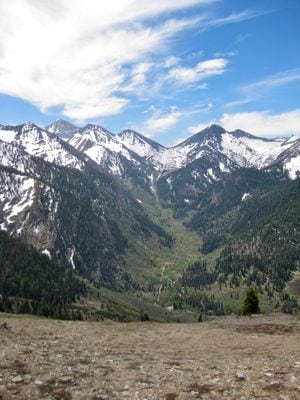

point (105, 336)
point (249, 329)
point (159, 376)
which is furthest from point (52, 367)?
point (249, 329)

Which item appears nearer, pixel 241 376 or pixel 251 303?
pixel 241 376

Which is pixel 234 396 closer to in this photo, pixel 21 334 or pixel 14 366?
pixel 14 366

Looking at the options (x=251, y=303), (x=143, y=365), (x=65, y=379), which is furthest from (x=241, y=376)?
(x=251, y=303)

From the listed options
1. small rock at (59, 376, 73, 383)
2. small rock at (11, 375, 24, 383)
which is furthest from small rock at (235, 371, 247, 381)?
small rock at (11, 375, 24, 383)

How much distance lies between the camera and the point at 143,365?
2828 centimetres

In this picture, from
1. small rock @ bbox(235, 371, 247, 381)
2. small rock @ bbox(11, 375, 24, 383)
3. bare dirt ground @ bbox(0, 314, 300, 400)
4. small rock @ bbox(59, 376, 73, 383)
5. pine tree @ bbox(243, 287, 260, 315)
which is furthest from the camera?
pine tree @ bbox(243, 287, 260, 315)

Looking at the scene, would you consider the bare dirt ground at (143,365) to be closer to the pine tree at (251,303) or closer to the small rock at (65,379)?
the small rock at (65,379)

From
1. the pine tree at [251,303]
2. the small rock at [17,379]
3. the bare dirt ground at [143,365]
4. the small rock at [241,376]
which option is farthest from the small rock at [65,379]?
the pine tree at [251,303]

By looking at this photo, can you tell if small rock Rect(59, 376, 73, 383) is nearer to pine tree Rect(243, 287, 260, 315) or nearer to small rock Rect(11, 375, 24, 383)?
small rock Rect(11, 375, 24, 383)

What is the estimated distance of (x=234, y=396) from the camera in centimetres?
2159

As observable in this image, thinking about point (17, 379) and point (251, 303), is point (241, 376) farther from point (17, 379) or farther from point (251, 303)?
point (251, 303)

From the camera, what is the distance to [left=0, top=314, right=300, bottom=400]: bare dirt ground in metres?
22.2

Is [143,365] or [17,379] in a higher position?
[17,379]

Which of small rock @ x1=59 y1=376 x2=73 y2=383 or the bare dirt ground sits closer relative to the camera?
the bare dirt ground
